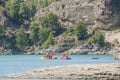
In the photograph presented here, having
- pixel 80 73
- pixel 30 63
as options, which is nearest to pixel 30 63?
pixel 30 63

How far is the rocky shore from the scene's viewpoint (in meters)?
80.3

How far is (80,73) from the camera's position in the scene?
82.5 m

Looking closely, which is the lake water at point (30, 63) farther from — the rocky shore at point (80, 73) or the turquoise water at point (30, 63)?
the rocky shore at point (80, 73)

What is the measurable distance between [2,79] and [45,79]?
5.27 meters

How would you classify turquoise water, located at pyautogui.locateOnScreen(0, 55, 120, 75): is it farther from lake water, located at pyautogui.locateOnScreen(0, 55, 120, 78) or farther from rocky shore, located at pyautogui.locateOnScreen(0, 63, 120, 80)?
rocky shore, located at pyautogui.locateOnScreen(0, 63, 120, 80)

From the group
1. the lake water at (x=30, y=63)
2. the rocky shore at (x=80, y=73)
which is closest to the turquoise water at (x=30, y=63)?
the lake water at (x=30, y=63)

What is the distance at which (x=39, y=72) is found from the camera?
86.3 metres

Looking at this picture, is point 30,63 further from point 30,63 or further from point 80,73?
point 80,73

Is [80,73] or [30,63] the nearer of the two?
[80,73]

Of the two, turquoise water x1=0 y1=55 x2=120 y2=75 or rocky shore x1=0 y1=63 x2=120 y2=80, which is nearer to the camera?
rocky shore x1=0 y1=63 x2=120 y2=80

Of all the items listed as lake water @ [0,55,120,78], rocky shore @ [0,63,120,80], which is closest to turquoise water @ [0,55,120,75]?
lake water @ [0,55,120,78]

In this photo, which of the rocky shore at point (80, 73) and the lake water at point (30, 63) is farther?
the lake water at point (30, 63)

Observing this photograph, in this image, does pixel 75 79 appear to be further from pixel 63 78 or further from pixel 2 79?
pixel 2 79

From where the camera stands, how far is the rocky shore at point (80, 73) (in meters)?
80.3
